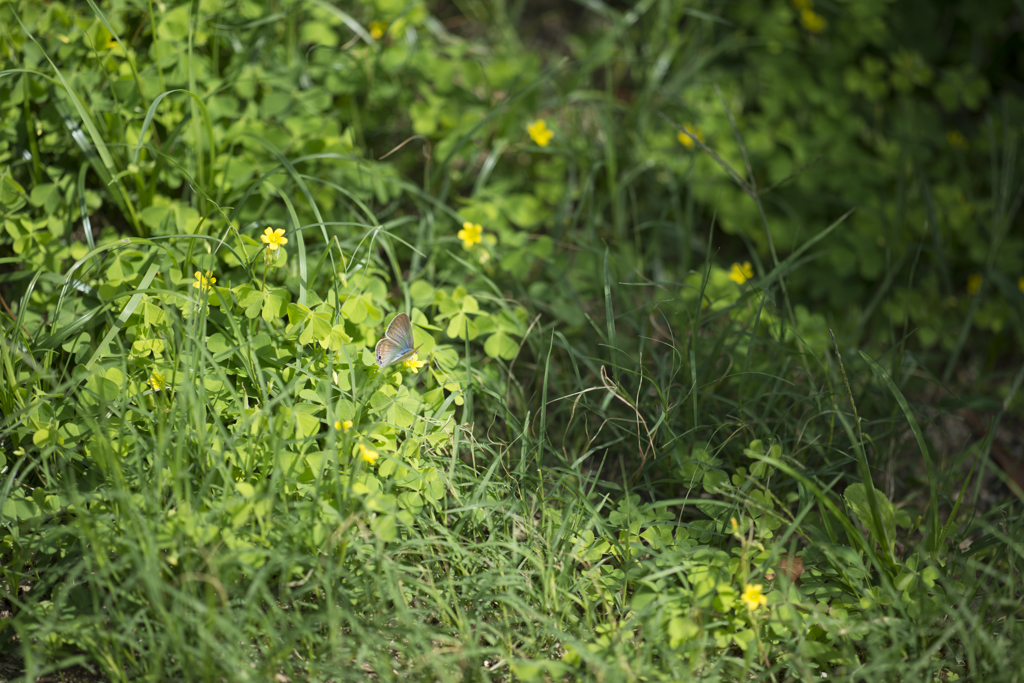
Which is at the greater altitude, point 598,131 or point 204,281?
point 598,131

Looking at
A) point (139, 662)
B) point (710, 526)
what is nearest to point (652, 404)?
point (710, 526)

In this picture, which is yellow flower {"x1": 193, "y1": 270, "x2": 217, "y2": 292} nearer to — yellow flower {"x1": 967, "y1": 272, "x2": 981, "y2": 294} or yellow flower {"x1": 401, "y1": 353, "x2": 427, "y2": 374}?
yellow flower {"x1": 401, "y1": 353, "x2": 427, "y2": 374}

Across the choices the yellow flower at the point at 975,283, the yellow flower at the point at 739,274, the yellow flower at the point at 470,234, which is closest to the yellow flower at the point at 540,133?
the yellow flower at the point at 470,234

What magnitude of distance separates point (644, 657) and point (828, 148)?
2.52m

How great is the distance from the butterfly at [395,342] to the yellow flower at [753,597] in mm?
1015

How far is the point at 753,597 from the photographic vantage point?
1.59 m

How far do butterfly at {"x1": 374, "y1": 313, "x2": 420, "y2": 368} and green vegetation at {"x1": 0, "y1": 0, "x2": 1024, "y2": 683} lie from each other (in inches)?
2.8

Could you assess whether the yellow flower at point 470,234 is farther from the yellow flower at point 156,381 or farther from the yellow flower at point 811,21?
the yellow flower at point 811,21

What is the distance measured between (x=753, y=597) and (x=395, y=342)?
3.45 ft

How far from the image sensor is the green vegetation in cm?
158

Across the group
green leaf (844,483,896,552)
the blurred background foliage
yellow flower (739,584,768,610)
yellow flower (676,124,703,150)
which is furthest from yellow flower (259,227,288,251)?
yellow flower (676,124,703,150)

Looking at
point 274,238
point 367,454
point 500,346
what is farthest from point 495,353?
point 274,238

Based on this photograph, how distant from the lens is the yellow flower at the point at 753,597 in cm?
157

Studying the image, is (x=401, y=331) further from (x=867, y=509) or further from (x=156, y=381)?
(x=867, y=509)
